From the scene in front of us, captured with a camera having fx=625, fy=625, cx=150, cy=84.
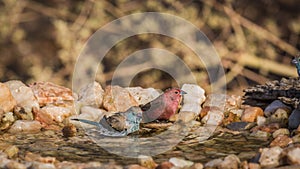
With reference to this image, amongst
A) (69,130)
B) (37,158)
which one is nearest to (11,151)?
(37,158)

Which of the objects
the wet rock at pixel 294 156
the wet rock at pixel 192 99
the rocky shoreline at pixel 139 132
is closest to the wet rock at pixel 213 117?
the rocky shoreline at pixel 139 132

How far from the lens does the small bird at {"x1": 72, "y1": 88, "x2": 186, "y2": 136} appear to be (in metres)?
4.00

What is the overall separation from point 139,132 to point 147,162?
943 mm

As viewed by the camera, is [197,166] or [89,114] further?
Answer: [89,114]

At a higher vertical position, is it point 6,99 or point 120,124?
point 6,99

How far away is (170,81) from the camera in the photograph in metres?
7.86

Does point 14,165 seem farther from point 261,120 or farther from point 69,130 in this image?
point 261,120

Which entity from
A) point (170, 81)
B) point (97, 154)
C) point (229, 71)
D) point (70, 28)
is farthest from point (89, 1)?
point (97, 154)

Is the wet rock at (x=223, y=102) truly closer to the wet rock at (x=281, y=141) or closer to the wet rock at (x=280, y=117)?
the wet rock at (x=280, y=117)

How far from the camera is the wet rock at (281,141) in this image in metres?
3.49

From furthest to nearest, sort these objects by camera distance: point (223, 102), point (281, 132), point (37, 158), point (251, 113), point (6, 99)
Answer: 1. point (223, 102)
2. point (6, 99)
3. point (251, 113)
4. point (281, 132)
5. point (37, 158)

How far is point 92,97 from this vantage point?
4.71m

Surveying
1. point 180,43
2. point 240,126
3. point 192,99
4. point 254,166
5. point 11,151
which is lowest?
point 254,166

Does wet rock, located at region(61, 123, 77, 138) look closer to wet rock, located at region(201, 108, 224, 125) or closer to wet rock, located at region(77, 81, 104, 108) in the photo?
wet rock, located at region(77, 81, 104, 108)
